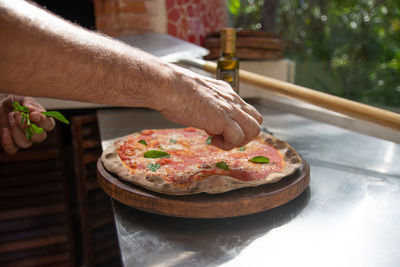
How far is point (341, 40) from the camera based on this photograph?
19.8 feet

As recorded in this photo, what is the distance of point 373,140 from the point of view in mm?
1499

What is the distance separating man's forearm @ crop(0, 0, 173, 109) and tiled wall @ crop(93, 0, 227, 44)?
153 cm

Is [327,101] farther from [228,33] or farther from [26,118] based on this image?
[26,118]

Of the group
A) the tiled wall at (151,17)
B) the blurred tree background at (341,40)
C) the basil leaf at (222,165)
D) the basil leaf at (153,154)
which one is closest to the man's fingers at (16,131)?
the basil leaf at (153,154)

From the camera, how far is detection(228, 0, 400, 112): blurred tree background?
17.6 feet

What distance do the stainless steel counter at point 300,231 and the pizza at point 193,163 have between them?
0.08 meters

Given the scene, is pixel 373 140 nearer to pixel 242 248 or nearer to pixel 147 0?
pixel 242 248

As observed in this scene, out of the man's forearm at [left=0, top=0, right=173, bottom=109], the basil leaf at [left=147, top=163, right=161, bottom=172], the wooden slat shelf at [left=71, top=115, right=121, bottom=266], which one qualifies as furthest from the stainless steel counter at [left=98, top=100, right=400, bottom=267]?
the wooden slat shelf at [left=71, top=115, right=121, bottom=266]

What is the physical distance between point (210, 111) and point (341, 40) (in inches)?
238

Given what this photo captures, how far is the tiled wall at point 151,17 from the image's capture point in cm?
213

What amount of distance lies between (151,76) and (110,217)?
1.70 metres

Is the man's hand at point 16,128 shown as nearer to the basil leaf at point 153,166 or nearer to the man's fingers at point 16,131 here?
the man's fingers at point 16,131

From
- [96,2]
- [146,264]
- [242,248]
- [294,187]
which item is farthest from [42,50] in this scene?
[96,2]

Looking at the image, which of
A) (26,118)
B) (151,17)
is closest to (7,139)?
(26,118)
